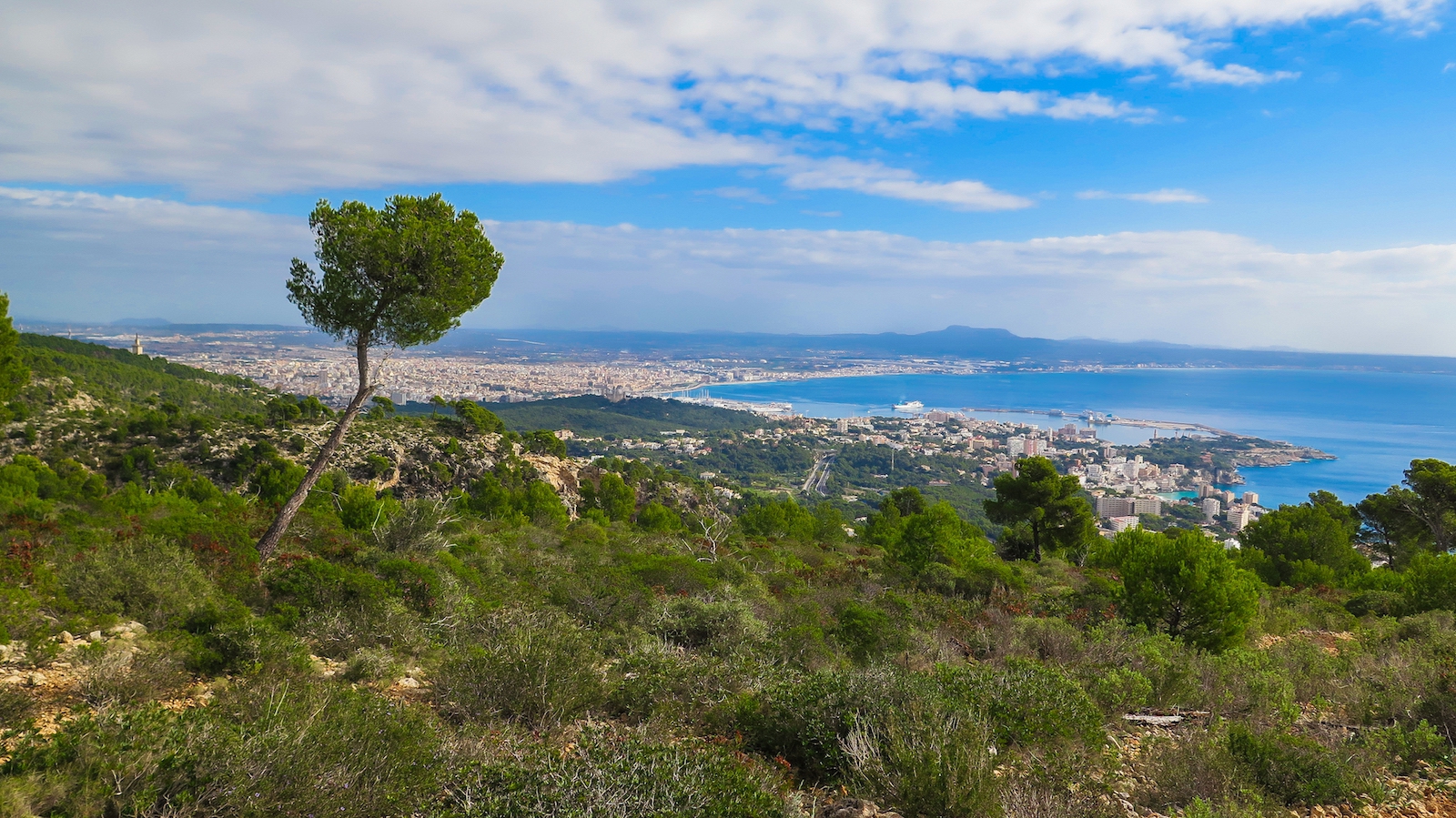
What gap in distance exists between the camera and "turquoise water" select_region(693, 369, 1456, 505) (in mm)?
62094

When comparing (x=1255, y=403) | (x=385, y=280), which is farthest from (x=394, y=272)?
(x=1255, y=403)

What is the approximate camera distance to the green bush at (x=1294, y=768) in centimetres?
372

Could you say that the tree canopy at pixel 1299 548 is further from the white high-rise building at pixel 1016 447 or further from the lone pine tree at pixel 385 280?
the white high-rise building at pixel 1016 447

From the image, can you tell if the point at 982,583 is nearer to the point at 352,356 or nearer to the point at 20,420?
the point at 352,356

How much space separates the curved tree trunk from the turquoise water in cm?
6217

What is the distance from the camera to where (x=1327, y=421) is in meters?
95.1

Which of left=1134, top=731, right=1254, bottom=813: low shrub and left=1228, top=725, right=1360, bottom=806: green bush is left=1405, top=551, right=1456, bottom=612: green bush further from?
left=1134, top=731, right=1254, bottom=813: low shrub

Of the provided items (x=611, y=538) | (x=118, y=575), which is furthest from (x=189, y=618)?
(x=611, y=538)

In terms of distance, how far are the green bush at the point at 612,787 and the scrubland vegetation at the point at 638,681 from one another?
0.02 metres

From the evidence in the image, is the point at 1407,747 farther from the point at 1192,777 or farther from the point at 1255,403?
the point at 1255,403

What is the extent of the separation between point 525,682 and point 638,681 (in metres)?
0.87

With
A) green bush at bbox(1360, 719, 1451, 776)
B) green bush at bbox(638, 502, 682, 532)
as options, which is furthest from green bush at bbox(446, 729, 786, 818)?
green bush at bbox(638, 502, 682, 532)

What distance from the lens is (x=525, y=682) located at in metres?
4.26

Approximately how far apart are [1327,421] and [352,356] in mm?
126952
